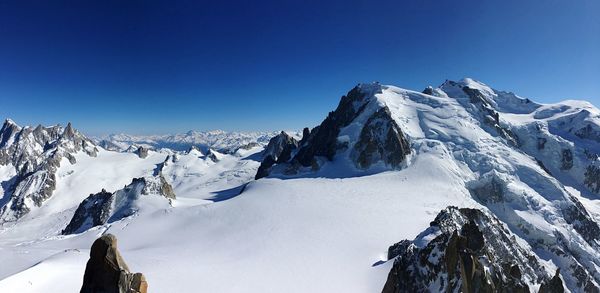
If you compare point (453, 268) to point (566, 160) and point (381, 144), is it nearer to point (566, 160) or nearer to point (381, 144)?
point (381, 144)

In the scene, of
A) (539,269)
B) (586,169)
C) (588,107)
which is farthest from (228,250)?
(588,107)

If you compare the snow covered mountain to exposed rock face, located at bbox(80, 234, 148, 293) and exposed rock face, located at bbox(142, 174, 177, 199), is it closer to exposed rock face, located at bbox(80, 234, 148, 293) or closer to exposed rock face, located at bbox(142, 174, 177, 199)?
exposed rock face, located at bbox(142, 174, 177, 199)

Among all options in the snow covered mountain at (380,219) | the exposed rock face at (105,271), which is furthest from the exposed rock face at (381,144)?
the exposed rock face at (105,271)

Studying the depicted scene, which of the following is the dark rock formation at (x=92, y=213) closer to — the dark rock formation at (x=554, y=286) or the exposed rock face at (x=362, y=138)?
the exposed rock face at (x=362, y=138)

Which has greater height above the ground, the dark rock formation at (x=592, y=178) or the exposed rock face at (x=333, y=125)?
the exposed rock face at (x=333, y=125)

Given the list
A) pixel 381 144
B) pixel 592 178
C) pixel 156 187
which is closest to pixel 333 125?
pixel 381 144

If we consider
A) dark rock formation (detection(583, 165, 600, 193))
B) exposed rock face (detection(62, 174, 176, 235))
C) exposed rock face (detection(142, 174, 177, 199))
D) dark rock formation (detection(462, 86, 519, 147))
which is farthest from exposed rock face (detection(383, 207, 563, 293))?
dark rock formation (detection(583, 165, 600, 193))
